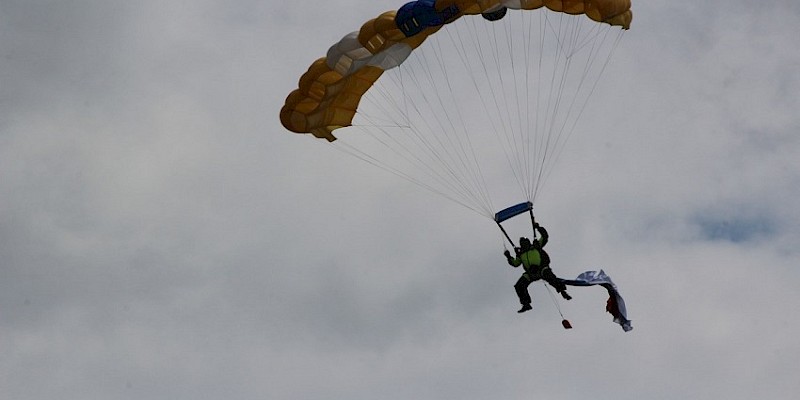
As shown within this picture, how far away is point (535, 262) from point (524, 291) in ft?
2.50

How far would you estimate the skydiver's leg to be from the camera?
32062 mm

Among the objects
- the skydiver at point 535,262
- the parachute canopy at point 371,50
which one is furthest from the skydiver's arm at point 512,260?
the parachute canopy at point 371,50

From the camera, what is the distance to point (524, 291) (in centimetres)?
3219

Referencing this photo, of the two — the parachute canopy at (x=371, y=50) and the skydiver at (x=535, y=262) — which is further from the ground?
the parachute canopy at (x=371, y=50)

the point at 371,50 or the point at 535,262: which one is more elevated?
the point at 371,50

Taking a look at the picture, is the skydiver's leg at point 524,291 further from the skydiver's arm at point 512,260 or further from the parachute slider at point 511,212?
the parachute slider at point 511,212

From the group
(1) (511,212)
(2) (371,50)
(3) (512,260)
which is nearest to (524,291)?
(3) (512,260)

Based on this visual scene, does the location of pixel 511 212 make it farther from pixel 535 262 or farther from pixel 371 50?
pixel 371 50

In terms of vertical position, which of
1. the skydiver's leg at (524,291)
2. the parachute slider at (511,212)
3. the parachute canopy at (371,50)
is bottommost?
the skydiver's leg at (524,291)

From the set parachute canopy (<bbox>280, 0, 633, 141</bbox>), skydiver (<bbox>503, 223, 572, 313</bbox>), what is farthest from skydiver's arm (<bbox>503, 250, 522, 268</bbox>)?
parachute canopy (<bbox>280, 0, 633, 141</bbox>)

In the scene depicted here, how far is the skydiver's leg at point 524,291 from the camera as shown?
32.1m

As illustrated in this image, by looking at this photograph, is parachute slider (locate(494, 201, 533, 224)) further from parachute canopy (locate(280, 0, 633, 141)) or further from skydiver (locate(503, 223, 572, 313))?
parachute canopy (locate(280, 0, 633, 141))

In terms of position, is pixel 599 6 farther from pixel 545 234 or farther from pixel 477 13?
pixel 545 234

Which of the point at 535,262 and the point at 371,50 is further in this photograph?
the point at 371,50
